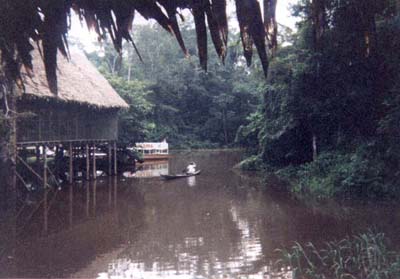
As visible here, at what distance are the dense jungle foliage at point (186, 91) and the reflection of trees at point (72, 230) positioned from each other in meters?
23.4

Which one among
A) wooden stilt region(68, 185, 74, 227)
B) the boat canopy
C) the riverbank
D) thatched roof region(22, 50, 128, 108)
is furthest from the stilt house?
the riverbank

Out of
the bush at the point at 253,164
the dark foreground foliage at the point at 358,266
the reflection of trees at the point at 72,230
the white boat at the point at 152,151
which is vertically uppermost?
the white boat at the point at 152,151

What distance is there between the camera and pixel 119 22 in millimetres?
1395

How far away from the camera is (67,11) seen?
54.9 inches

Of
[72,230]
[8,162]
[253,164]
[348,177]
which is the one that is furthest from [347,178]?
[253,164]

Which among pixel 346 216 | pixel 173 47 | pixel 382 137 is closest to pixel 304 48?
pixel 382 137

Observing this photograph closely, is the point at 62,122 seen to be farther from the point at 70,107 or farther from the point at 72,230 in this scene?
the point at 72,230

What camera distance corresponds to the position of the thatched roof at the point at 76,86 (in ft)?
49.6

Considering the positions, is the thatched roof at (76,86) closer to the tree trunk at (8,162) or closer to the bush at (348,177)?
the tree trunk at (8,162)

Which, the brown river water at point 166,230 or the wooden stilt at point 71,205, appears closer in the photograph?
the brown river water at point 166,230

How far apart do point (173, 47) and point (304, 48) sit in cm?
2747

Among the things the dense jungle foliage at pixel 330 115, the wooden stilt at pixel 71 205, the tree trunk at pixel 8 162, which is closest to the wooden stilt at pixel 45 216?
the wooden stilt at pixel 71 205

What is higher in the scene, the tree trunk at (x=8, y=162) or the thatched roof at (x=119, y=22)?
the thatched roof at (x=119, y=22)

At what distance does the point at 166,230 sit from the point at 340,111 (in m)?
7.23
